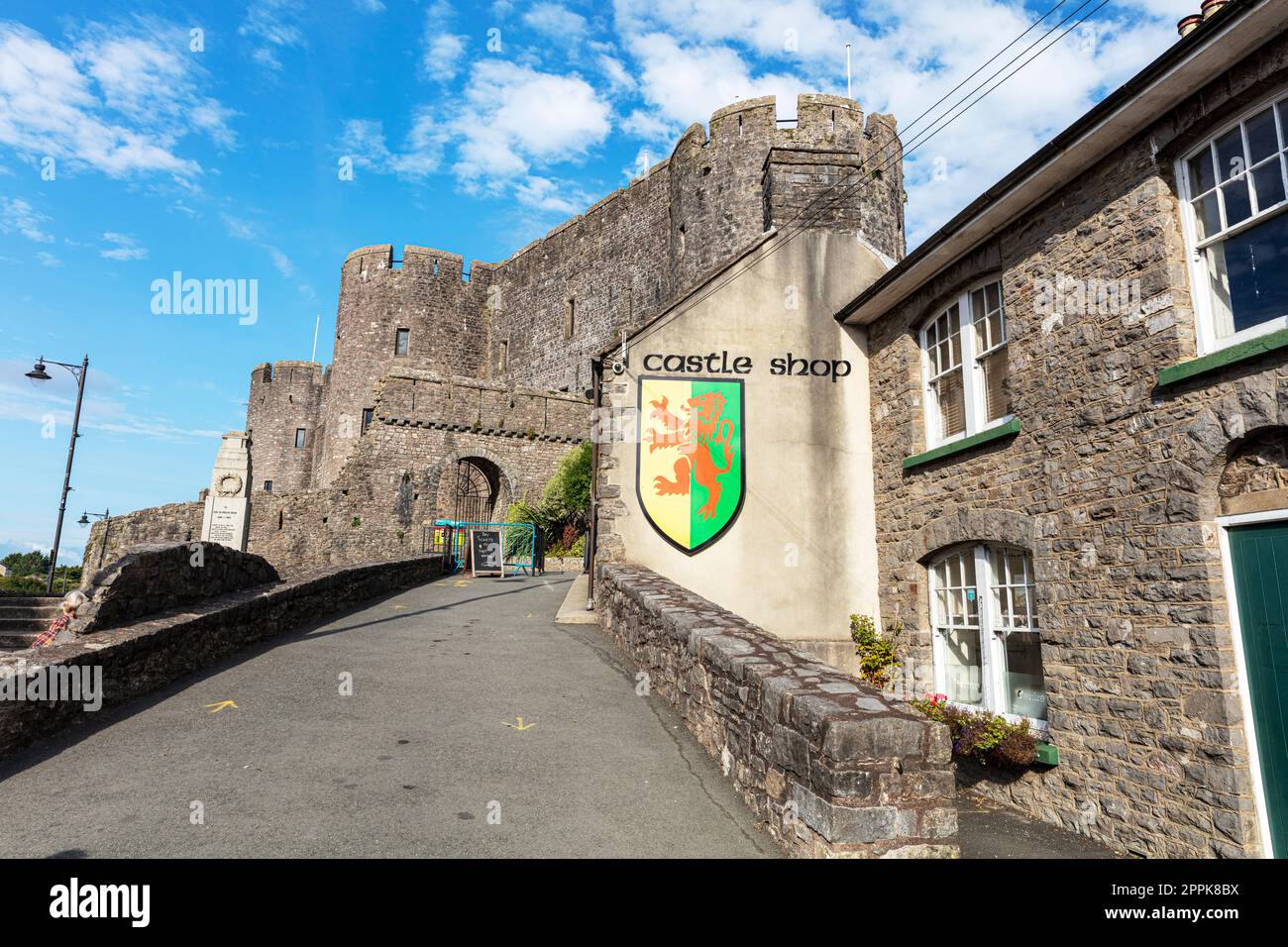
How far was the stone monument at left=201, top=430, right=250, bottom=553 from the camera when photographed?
50.4ft

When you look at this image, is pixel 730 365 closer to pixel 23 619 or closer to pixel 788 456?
pixel 788 456

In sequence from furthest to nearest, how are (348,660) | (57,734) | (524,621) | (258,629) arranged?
(524,621), (258,629), (348,660), (57,734)

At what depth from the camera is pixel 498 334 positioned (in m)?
37.7

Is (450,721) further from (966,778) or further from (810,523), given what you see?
(810,523)

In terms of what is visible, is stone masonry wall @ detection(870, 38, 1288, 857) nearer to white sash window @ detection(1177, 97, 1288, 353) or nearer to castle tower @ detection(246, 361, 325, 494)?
white sash window @ detection(1177, 97, 1288, 353)

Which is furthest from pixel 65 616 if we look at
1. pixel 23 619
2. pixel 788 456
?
pixel 788 456

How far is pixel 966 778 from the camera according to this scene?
303 inches

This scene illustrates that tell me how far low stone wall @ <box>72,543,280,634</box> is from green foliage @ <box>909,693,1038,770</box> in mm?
7533

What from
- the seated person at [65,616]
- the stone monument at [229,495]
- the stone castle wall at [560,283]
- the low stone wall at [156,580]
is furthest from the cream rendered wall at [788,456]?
the stone monument at [229,495]

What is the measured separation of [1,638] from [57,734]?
10.8ft

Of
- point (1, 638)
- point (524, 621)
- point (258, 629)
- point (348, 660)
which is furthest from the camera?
point (524, 621)

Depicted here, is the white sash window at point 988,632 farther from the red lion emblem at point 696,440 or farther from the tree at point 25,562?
the tree at point 25,562
